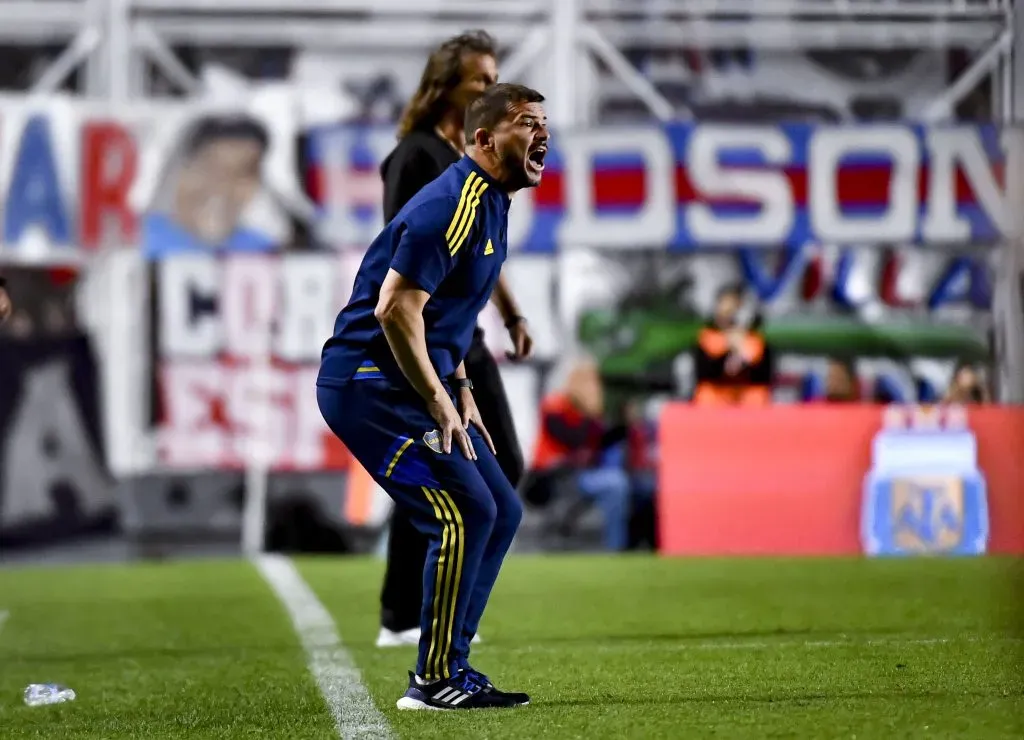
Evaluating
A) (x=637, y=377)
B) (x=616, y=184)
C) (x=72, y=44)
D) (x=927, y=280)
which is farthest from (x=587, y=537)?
(x=72, y=44)

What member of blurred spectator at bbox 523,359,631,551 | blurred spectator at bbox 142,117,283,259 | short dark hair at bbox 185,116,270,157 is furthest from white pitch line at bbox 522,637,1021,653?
short dark hair at bbox 185,116,270,157

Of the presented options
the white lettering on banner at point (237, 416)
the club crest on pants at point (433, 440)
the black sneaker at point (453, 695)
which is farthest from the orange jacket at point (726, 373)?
the club crest on pants at point (433, 440)

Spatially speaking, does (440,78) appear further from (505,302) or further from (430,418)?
(430,418)

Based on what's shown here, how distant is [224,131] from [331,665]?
33.6 ft

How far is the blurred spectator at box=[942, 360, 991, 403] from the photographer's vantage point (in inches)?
601

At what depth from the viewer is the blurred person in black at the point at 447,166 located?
661 centimetres

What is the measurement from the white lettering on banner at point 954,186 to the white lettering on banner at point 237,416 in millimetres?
5606

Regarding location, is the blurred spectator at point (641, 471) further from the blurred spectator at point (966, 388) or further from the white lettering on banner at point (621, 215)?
the blurred spectator at point (966, 388)

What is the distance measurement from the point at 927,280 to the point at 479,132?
39.8 feet

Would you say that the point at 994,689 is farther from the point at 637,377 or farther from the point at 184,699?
the point at 637,377

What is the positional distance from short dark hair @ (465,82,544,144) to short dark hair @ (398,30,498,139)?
1491 mm

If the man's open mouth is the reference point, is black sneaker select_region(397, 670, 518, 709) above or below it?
below

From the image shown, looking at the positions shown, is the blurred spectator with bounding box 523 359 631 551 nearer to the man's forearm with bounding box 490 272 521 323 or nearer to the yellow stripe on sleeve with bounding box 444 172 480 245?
the man's forearm with bounding box 490 272 521 323

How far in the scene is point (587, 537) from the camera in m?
14.9
